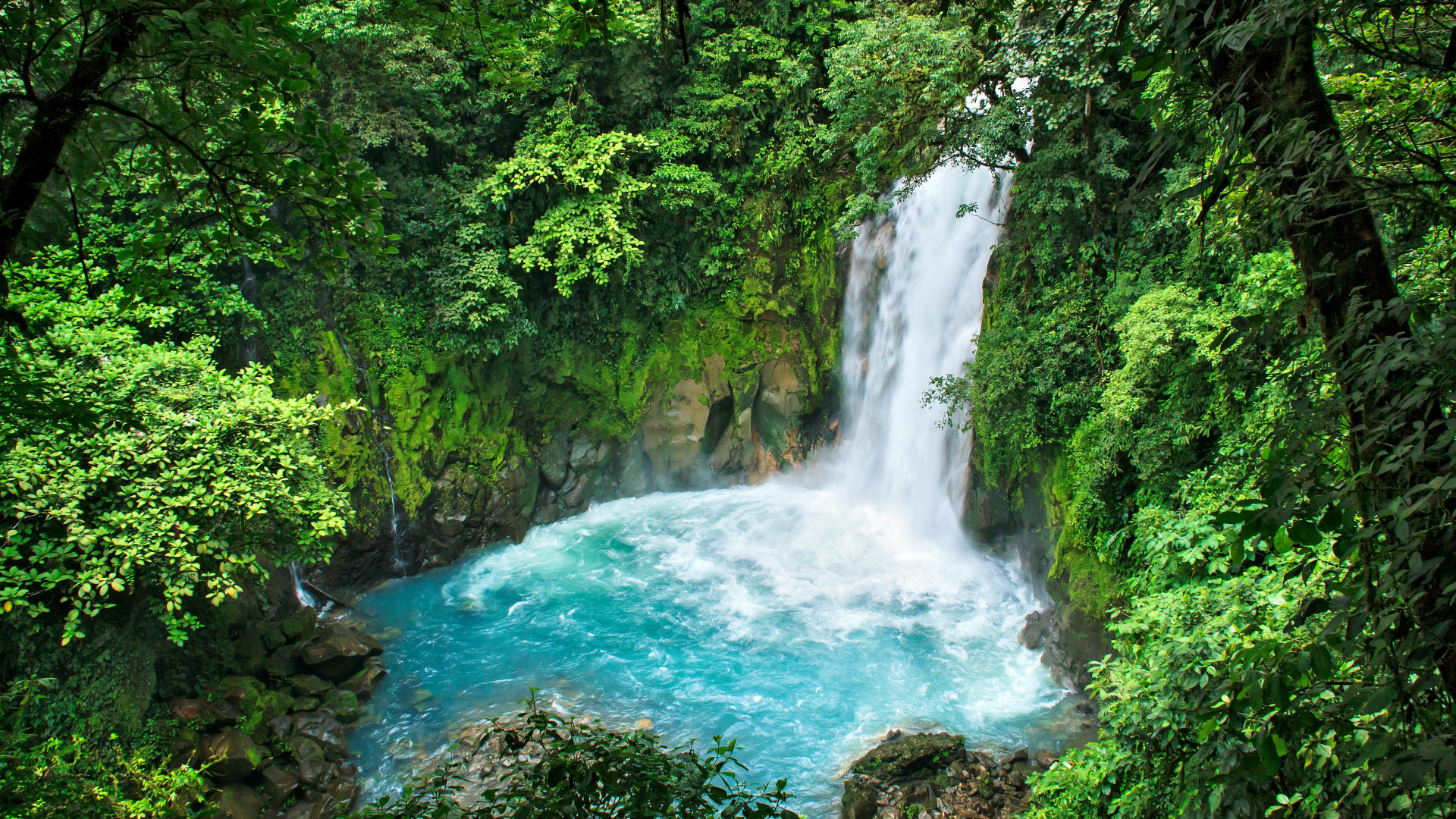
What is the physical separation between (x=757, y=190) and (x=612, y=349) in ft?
13.7

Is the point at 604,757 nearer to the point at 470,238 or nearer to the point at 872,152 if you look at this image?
the point at 872,152

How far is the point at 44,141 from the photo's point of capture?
7.82 ft

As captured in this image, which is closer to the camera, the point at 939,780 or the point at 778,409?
the point at 939,780

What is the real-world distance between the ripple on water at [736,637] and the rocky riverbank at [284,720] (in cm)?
41

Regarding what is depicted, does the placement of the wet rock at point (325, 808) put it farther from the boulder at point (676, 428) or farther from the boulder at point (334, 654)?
the boulder at point (676, 428)

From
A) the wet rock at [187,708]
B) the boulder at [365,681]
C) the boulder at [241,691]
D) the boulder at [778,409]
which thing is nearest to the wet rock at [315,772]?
the boulder at [241,691]

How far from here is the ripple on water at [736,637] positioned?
8.49 m

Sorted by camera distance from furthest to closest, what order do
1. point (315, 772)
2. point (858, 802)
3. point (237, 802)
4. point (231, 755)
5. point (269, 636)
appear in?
point (269, 636)
point (315, 772)
point (231, 755)
point (237, 802)
point (858, 802)

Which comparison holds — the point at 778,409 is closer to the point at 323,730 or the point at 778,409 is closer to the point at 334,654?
the point at 334,654

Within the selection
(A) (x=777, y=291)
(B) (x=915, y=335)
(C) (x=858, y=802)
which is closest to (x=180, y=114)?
(C) (x=858, y=802)

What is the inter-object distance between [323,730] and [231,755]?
1.09 m

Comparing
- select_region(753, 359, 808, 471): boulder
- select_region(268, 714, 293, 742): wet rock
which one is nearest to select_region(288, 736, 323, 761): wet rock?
select_region(268, 714, 293, 742): wet rock

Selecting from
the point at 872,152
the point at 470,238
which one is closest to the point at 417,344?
the point at 470,238

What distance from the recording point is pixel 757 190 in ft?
46.6
